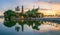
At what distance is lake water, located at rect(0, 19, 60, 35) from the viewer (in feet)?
12.8

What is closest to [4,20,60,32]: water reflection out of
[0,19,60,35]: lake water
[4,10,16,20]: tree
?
[0,19,60,35]: lake water

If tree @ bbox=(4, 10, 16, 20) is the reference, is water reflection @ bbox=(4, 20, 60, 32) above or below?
below

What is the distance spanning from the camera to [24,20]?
4340 millimetres

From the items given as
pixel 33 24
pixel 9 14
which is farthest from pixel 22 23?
pixel 9 14

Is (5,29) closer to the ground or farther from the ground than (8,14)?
closer to the ground

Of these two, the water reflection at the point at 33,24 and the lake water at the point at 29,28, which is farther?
the water reflection at the point at 33,24

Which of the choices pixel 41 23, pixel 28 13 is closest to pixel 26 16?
pixel 28 13

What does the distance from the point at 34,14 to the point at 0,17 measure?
2.98 ft

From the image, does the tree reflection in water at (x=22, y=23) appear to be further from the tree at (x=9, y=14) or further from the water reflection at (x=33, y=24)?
the tree at (x=9, y=14)

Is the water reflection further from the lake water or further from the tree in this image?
the tree

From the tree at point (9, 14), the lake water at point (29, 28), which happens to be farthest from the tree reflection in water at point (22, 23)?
→ the tree at point (9, 14)

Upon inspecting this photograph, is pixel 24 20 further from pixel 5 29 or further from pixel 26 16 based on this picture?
pixel 5 29

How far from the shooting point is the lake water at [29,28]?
390 cm

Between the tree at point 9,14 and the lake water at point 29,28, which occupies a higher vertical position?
the tree at point 9,14
